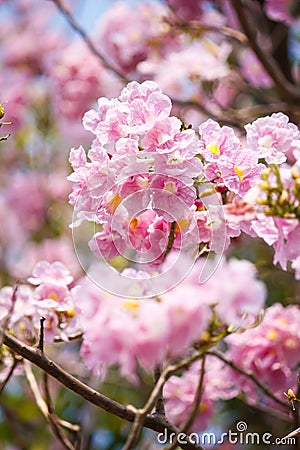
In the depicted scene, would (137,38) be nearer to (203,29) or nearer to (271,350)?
(203,29)

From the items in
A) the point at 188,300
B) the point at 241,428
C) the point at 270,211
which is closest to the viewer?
the point at 188,300

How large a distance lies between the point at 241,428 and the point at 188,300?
603 mm

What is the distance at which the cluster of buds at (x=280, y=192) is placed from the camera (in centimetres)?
65

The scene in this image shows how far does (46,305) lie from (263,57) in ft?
2.27

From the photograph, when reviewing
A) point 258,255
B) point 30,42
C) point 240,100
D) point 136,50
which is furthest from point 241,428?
point 30,42

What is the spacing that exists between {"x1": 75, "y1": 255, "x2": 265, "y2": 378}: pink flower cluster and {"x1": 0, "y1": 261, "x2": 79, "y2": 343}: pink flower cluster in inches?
8.5

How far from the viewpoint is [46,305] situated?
80 centimetres

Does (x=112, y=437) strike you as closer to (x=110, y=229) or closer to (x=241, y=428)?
(x=241, y=428)

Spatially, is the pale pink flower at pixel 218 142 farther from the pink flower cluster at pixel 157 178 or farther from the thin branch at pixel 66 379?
the thin branch at pixel 66 379

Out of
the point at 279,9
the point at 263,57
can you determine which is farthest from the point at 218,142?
the point at 279,9

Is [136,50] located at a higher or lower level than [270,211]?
higher

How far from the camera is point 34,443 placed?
62.9 inches

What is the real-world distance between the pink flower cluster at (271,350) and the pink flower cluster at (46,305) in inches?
10.9

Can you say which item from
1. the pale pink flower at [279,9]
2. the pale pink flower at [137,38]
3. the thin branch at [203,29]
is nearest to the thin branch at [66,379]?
the thin branch at [203,29]
